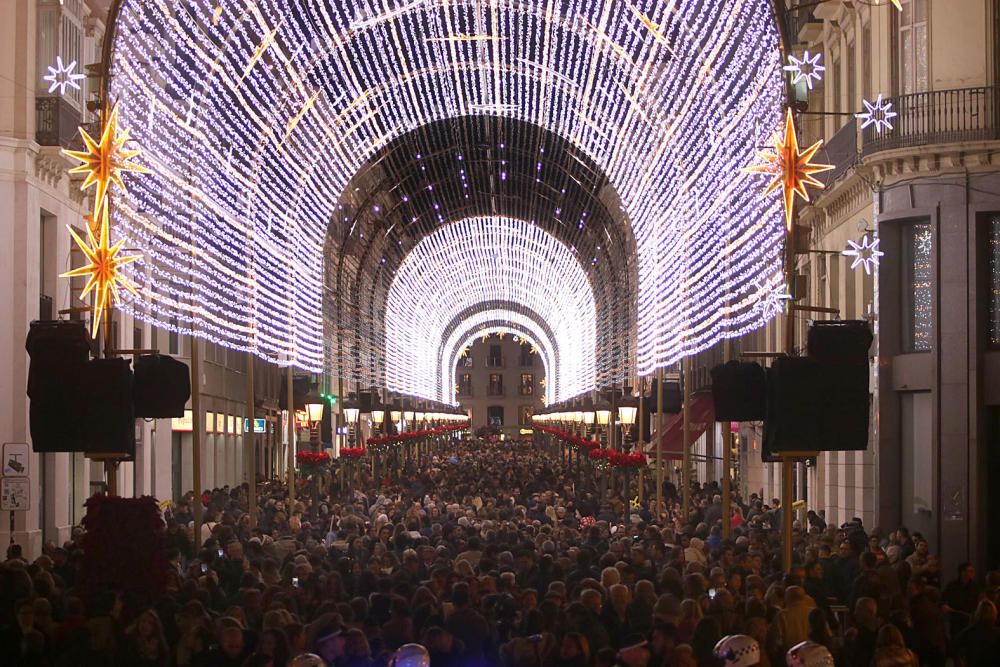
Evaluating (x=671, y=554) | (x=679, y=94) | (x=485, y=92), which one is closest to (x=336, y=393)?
(x=485, y=92)

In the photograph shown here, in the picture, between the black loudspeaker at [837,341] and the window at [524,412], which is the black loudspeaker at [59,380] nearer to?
the black loudspeaker at [837,341]

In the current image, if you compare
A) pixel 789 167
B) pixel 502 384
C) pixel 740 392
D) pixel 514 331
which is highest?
pixel 514 331

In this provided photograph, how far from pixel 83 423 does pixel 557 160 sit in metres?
52.9

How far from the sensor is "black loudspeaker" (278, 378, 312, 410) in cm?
3656

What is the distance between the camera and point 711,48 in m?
A: 33.0

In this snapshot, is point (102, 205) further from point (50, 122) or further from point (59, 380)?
point (50, 122)

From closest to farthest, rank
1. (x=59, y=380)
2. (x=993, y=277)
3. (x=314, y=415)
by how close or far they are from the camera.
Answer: (x=59, y=380), (x=993, y=277), (x=314, y=415)

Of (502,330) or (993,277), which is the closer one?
(993,277)

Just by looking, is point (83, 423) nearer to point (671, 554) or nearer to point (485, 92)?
point (671, 554)

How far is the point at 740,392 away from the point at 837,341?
51.1 inches

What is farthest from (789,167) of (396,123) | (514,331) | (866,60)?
(514,331)

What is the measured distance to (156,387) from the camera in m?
16.8

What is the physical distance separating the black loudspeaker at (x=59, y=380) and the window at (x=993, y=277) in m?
14.7

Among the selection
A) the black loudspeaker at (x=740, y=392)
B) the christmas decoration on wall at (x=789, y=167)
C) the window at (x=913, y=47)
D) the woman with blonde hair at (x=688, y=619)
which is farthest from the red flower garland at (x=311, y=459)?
the woman with blonde hair at (x=688, y=619)
